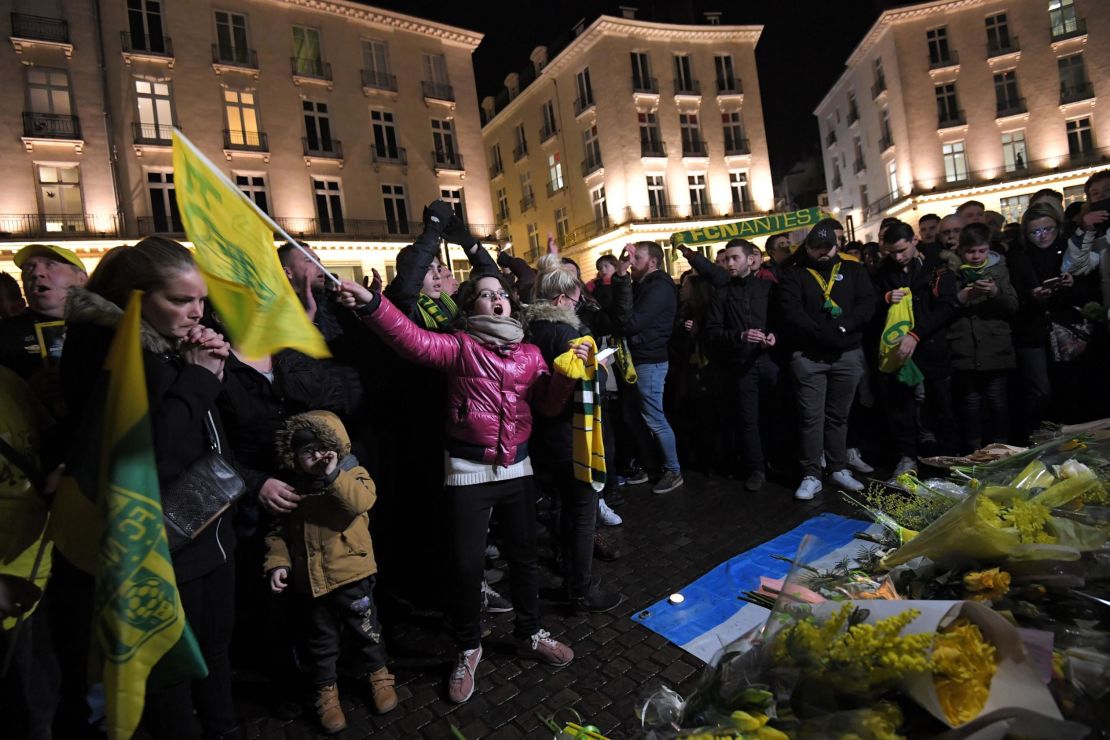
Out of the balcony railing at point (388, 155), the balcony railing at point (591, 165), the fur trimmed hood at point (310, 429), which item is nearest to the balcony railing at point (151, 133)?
the balcony railing at point (388, 155)

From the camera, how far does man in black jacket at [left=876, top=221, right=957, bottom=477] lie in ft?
16.4

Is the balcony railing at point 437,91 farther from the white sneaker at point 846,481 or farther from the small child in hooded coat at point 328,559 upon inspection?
the small child in hooded coat at point 328,559

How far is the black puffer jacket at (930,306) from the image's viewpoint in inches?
196

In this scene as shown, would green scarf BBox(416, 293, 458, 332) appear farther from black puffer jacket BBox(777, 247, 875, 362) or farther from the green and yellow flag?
the green and yellow flag

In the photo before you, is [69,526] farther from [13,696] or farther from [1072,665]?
[1072,665]

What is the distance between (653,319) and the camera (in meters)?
5.51

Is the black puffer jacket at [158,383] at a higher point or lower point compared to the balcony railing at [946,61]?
lower

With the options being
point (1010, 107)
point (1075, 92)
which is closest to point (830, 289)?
point (1010, 107)

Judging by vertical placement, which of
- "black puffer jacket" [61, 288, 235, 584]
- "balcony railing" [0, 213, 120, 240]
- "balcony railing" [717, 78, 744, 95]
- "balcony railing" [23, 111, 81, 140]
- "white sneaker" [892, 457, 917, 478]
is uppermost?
"balcony railing" [717, 78, 744, 95]

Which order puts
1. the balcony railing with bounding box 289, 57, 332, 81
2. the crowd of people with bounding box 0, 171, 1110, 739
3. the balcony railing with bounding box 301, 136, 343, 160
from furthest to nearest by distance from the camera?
the balcony railing with bounding box 289, 57, 332, 81 → the balcony railing with bounding box 301, 136, 343, 160 → the crowd of people with bounding box 0, 171, 1110, 739

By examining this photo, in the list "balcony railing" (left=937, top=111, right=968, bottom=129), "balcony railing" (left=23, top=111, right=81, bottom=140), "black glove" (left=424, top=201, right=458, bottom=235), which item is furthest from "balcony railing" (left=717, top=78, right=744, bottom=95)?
"black glove" (left=424, top=201, right=458, bottom=235)

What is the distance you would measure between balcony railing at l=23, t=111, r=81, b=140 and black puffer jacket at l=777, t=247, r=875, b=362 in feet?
80.5

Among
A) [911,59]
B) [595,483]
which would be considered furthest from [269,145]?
[911,59]

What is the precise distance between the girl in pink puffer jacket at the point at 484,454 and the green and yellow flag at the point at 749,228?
4670 millimetres
